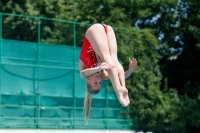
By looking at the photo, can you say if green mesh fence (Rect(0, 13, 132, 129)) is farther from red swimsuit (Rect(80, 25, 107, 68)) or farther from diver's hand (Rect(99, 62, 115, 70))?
diver's hand (Rect(99, 62, 115, 70))

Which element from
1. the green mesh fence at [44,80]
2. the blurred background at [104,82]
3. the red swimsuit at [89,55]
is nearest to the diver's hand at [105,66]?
the red swimsuit at [89,55]

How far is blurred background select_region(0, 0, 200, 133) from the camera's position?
16.2m

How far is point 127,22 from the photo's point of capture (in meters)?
19.6

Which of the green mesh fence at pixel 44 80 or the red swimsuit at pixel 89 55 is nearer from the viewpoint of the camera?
the red swimsuit at pixel 89 55

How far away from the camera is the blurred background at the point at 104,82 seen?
16.2m

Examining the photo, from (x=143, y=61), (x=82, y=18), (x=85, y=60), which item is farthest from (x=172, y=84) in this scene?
(x=85, y=60)

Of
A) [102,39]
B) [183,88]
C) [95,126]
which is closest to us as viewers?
[102,39]

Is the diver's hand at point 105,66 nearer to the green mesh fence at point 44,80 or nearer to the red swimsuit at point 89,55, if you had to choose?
the red swimsuit at point 89,55

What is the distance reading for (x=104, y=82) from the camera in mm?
17906

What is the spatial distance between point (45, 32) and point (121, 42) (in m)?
2.61

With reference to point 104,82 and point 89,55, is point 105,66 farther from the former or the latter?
point 104,82

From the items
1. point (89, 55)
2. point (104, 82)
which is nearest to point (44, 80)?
point (104, 82)

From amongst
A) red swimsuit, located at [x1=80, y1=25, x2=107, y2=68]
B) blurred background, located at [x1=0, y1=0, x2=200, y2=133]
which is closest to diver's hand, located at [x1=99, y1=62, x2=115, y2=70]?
red swimsuit, located at [x1=80, y1=25, x2=107, y2=68]

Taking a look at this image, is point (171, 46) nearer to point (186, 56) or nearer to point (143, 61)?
point (186, 56)
